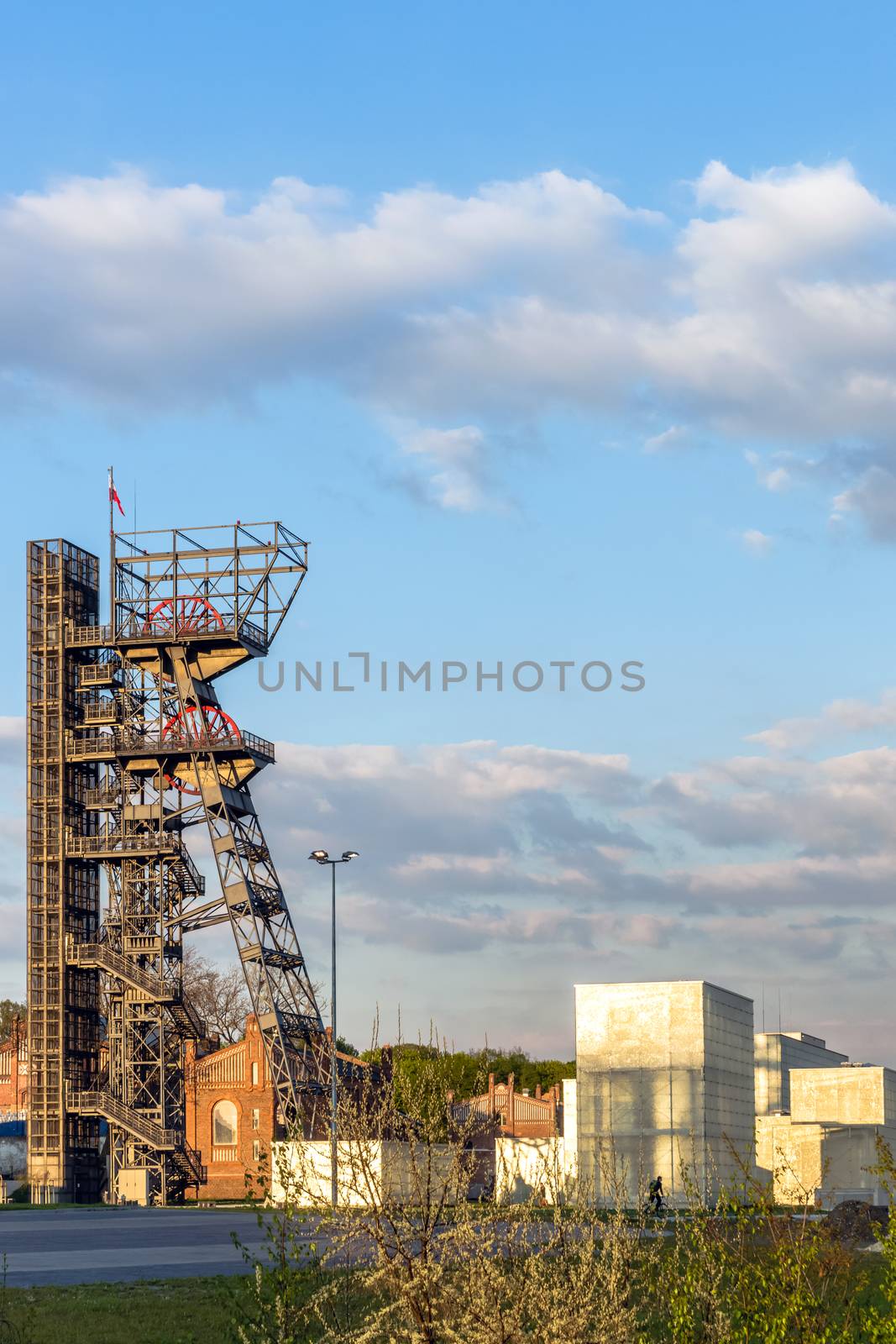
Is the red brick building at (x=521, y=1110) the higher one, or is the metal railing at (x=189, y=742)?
the metal railing at (x=189, y=742)

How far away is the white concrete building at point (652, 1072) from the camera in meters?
55.1

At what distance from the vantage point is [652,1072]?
55594 millimetres

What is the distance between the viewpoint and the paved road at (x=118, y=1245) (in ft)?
93.4

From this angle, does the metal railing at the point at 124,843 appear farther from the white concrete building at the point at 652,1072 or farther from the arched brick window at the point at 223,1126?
the white concrete building at the point at 652,1072

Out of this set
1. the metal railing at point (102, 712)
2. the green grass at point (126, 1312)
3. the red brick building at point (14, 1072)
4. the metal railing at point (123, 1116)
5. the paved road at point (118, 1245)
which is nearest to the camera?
the green grass at point (126, 1312)

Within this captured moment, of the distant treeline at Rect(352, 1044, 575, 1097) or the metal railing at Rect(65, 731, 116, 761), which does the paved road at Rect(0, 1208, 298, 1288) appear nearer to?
the metal railing at Rect(65, 731, 116, 761)

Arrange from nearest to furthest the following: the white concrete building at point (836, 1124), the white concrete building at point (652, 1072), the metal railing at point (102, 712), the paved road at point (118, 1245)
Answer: the paved road at point (118, 1245), the white concrete building at point (652, 1072), the white concrete building at point (836, 1124), the metal railing at point (102, 712)

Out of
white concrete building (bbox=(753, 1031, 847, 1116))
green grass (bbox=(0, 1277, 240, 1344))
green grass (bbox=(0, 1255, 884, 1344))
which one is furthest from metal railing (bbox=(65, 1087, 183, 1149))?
green grass (bbox=(0, 1277, 240, 1344))

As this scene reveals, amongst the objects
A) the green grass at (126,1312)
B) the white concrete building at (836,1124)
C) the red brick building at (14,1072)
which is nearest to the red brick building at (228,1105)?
the white concrete building at (836,1124)

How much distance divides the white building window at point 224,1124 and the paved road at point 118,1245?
2087 cm

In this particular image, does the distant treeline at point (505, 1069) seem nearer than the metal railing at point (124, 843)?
No

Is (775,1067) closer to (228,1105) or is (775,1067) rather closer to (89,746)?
(228,1105)

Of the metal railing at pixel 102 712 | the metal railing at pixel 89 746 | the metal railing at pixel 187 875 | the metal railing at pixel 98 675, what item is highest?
the metal railing at pixel 98 675

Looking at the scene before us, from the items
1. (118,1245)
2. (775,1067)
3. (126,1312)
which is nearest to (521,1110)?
(775,1067)
